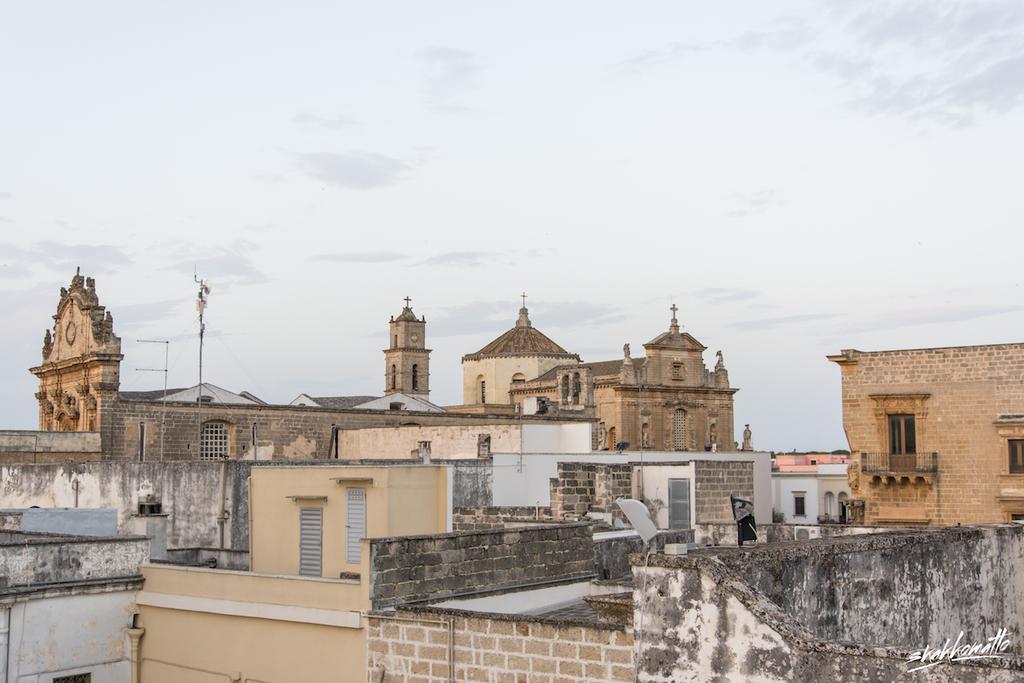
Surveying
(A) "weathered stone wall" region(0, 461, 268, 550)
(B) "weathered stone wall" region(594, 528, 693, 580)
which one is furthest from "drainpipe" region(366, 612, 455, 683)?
(A) "weathered stone wall" region(0, 461, 268, 550)

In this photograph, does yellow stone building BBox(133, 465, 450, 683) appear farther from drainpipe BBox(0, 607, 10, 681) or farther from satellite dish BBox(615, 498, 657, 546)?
satellite dish BBox(615, 498, 657, 546)

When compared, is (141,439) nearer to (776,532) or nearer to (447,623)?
(776,532)

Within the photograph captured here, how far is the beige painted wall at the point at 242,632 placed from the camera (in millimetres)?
12578

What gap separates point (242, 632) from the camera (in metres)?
13.9

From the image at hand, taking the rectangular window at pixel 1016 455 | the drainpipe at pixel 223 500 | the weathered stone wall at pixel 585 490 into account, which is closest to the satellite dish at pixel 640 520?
the weathered stone wall at pixel 585 490

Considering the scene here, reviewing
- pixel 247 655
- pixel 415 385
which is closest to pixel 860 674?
pixel 247 655

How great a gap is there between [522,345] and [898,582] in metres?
72.4

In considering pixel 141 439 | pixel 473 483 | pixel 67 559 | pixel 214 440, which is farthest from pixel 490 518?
pixel 214 440

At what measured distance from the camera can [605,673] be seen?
9.75 m

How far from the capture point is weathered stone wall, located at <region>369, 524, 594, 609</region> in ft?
40.7

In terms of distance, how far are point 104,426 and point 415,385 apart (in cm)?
5302

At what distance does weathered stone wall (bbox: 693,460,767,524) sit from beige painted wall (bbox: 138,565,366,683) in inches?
522

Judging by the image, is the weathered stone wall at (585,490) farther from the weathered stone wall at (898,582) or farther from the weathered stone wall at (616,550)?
the weathered stone wall at (898,582)

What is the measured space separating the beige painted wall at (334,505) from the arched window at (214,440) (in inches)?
1094
